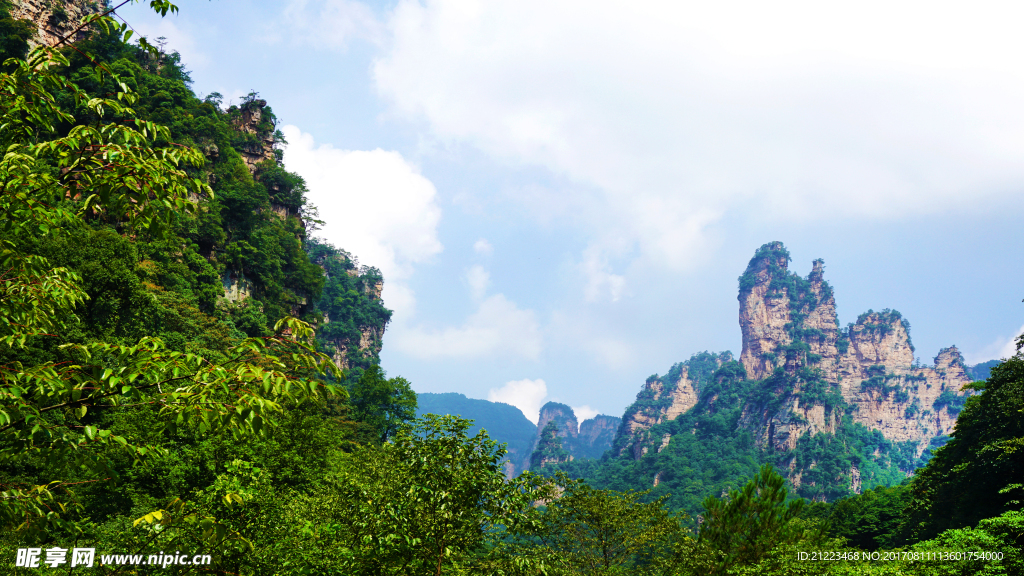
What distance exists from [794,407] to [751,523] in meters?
97.4

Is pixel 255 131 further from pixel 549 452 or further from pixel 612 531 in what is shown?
pixel 549 452

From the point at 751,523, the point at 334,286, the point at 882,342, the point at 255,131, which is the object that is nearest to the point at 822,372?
the point at 882,342

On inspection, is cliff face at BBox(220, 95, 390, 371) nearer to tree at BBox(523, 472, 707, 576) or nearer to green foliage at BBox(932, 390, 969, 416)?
tree at BBox(523, 472, 707, 576)

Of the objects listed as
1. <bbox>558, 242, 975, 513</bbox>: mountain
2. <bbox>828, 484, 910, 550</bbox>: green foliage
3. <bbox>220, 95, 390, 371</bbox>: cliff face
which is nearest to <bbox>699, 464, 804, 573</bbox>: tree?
<bbox>828, 484, 910, 550</bbox>: green foliage

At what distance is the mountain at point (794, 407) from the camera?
94.9 meters

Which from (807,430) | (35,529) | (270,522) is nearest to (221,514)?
(270,522)

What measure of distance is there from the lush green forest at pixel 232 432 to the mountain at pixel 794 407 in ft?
163

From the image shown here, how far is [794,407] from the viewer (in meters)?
100

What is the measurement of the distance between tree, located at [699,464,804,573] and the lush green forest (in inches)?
3.5

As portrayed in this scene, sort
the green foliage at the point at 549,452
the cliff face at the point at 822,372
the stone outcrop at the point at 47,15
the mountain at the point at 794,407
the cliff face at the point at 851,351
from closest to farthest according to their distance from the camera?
the stone outcrop at the point at 47,15, the mountain at the point at 794,407, the cliff face at the point at 822,372, the cliff face at the point at 851,351, the green foliage at the point at 549,452

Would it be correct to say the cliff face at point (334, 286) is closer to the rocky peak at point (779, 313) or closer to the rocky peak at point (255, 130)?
the rocky peak at point (255, 130)

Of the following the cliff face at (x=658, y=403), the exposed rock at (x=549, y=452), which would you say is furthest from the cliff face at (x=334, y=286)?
the cliff face at (x=658, y=403)

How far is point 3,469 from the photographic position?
1711 cm

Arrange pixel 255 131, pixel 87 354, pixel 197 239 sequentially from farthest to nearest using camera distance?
pixel 255 131, pixel 197 239, pixel 87 354
